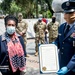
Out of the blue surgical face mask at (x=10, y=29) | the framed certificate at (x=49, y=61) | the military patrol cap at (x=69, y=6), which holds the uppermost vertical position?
the military patrol cap at (x=69, y=6)

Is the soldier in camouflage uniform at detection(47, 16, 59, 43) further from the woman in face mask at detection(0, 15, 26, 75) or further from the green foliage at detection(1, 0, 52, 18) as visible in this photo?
the green foliage at detection(1, 0, 52, 18)

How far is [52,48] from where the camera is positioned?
370 centimetres

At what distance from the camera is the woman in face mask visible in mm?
3852

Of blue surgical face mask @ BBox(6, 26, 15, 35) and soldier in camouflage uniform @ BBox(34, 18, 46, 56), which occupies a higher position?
blue surgical face mask @ BBox(6, 26, 15, 35)

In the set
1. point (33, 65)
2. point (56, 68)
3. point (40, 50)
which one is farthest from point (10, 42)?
point (33, 65)

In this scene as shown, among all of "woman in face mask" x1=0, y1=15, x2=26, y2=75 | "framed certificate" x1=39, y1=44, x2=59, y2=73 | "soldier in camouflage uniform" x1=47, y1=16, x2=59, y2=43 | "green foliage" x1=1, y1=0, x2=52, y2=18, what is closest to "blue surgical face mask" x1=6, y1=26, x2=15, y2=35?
"woman in face mask" x1=0, y1=15, x2=26, y2=75

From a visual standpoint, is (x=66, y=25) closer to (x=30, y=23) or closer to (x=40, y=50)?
(x=40, y=50)

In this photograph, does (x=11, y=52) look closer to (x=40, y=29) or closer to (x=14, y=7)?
(x=40, y=29)

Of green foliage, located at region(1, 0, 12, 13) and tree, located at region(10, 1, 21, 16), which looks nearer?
tree, located at region(10, 1, 21, 16)

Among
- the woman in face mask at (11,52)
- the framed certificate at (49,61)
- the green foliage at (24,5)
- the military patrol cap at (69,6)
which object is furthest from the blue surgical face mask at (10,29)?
the green foliage at (24,5)

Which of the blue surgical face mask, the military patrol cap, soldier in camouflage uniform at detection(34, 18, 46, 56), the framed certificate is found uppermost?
the military patrol cap

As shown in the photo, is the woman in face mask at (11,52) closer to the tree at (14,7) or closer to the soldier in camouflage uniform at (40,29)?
the soldier in camouflage uniform at (40,29)

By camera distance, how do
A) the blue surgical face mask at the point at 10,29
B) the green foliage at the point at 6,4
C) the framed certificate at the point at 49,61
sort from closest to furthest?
the framed certificate at the point at 49,61
the blue surgical face mask at the point at 10,29
the green foliage at the point at 6,4

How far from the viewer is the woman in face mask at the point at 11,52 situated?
12.6ft
